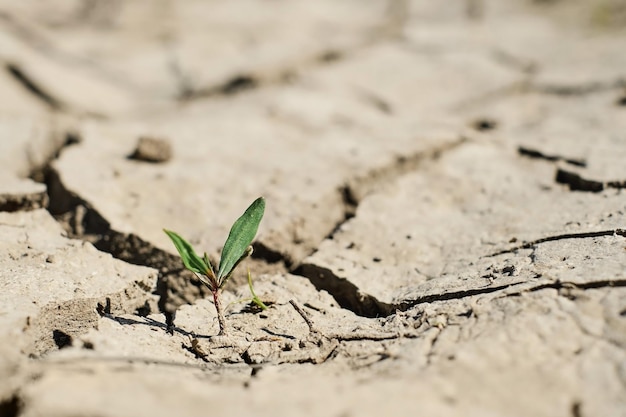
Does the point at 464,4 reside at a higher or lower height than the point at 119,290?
higher

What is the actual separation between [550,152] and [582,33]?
2.17 m

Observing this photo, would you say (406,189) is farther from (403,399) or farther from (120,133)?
(120,133)

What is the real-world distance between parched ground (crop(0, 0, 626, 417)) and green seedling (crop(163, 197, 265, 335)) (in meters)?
0.10

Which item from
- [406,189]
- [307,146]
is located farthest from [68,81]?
[406,189]

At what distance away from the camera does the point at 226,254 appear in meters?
1.14

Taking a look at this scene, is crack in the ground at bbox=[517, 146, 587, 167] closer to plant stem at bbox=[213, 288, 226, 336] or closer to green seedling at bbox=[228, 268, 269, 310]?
green seedling at bbox=[228, 268, 269, 310]

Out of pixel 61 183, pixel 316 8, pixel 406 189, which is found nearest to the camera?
pixel 61 183

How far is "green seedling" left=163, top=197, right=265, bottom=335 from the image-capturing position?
3.63 ft

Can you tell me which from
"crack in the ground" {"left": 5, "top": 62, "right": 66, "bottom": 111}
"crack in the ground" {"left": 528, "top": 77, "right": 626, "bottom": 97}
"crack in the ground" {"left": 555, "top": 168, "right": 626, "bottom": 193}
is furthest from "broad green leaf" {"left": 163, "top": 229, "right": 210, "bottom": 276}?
"crack in the ground" {"left": 528, "top": 77, "right": 626, "bottom": 97}

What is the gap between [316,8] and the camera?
4266 millimetres

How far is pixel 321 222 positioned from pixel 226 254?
545 millimetres

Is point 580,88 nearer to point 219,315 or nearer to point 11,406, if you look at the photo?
point 219,315

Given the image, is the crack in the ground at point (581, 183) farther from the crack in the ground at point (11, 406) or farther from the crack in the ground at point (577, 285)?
the crack in the ground at point (11, 406)

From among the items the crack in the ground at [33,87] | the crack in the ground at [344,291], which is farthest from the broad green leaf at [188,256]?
the crack in the ground at [33,87]
